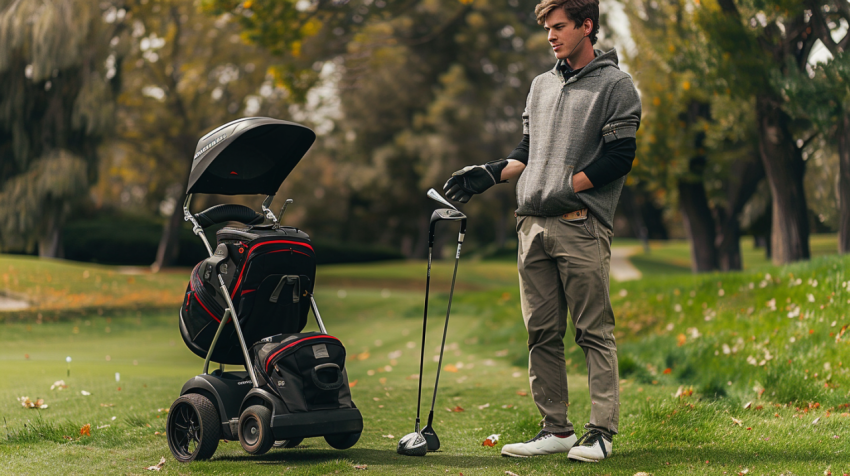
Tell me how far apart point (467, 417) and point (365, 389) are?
1.66m

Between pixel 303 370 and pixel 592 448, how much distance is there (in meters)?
1.43

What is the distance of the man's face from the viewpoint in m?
3.72

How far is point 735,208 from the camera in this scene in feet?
48.1

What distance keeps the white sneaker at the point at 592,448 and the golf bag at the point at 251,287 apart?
5.22 ft

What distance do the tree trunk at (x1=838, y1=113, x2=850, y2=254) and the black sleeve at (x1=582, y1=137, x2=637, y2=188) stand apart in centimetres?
576

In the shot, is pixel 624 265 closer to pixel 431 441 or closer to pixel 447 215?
pixel 431 441

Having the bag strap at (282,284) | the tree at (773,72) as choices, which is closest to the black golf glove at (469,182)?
the bag strap at (282,284)

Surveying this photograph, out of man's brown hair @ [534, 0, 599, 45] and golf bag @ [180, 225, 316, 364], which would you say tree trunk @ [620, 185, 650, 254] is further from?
golf bag @ [180, 225, 316, 364]

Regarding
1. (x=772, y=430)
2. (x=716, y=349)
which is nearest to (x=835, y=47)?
(x=716, y=349)

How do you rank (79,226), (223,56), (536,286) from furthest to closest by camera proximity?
(79,226), (223,56), (536,286)

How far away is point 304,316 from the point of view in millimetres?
4258

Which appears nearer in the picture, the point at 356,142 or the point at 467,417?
the point at 467,417

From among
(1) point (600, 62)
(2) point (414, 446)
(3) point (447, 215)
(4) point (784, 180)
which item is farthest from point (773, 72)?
(2) point (414, 446)

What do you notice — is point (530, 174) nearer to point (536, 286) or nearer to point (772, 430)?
point (536, 286)
